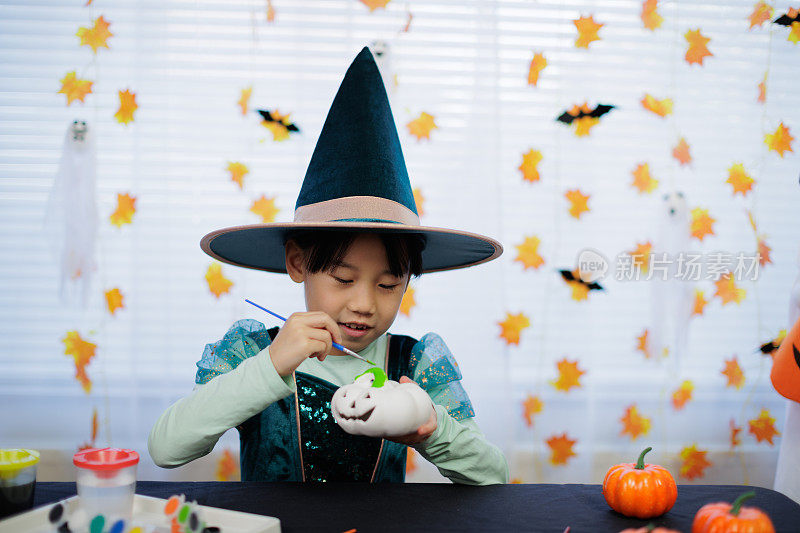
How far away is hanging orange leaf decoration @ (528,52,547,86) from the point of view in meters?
2.17

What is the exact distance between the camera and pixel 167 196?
2.10 meters

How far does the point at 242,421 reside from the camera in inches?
40.0

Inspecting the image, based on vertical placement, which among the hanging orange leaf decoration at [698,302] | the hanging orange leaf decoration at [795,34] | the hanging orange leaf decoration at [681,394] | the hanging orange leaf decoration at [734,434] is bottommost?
the hanging orange leaf decoration at [734,434]

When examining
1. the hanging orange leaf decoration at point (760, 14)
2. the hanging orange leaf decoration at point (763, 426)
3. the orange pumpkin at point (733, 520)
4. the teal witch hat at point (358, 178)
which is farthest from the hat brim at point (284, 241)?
the hanging orange leaf decoration at point (760, 14)

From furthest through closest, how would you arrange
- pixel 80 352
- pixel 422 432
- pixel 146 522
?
1. pixel 80 352
2. pixel 422 432
3. pixel 146 522

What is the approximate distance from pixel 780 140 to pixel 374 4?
147 cm

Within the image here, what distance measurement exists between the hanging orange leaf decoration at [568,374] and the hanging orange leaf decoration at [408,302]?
1.75ft

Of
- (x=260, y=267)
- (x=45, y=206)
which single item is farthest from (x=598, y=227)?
(x=45, y=206)

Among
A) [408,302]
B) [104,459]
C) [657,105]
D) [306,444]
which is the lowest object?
[306,444]

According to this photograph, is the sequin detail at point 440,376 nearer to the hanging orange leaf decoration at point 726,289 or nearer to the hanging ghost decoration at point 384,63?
the hanging ghost decoration at point 384,63

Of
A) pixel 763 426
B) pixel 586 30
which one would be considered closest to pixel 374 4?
pixel 586 30

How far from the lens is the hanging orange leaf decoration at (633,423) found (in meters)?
2.20

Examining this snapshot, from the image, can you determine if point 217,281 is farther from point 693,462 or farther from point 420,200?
point 693,462

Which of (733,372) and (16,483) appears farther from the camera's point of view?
(733,372)
